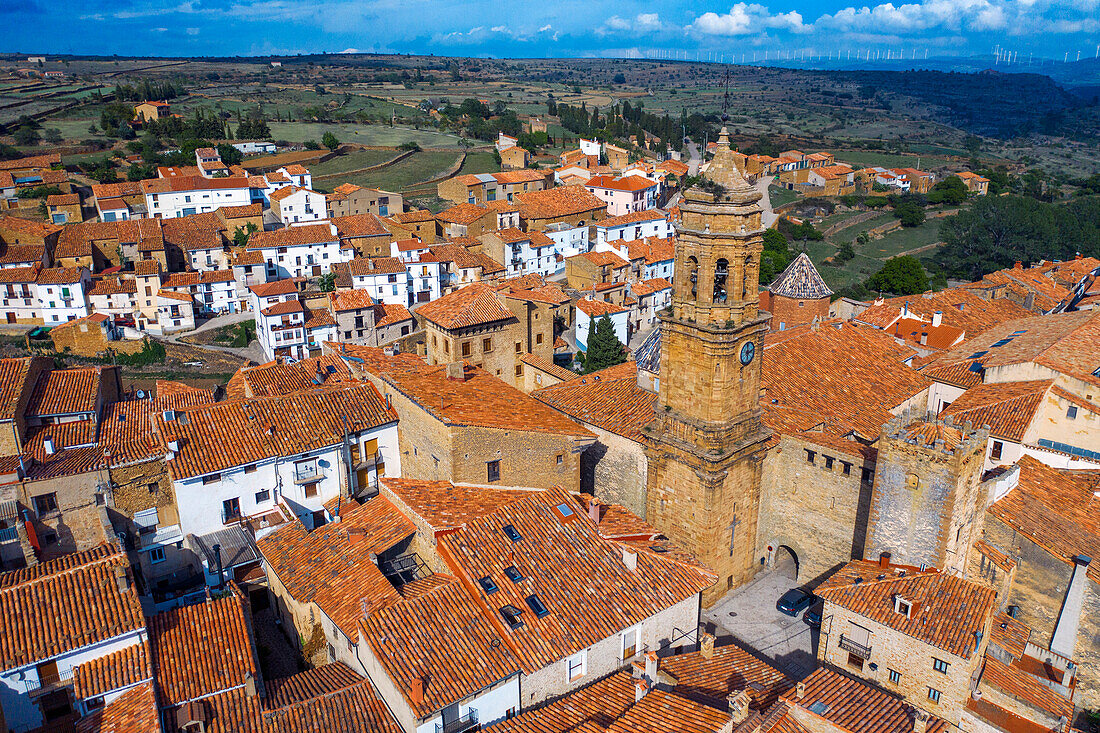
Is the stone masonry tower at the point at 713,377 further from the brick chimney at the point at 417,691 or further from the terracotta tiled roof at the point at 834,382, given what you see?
the brick chimney at the point at 417,691

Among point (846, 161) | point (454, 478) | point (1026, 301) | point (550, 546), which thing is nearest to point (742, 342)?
point (550, 546)

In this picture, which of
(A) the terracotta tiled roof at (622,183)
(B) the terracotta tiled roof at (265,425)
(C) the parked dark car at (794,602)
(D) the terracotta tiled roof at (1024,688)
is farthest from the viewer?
(A) the terracotta tiled roof at (622,183)

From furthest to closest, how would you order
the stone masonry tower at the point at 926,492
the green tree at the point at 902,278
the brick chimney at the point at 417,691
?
the green tree at the point at 902,278 < the stone masonry tower at the point at 926,492 < the brick chimney at the point at 417,691

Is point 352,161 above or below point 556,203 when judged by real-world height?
above

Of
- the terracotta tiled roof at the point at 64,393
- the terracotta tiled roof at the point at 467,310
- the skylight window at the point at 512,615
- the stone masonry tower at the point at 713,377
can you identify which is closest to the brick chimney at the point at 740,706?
the skylight window at the point at 512,615

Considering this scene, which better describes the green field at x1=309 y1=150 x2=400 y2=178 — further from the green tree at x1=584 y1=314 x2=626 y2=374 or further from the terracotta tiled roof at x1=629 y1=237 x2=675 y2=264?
the green tree at x1=584 y1=314 x2=626 y2=374

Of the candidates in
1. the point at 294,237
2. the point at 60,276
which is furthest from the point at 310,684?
the point at 60,276

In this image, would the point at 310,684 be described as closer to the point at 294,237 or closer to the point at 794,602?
the point at 794,602

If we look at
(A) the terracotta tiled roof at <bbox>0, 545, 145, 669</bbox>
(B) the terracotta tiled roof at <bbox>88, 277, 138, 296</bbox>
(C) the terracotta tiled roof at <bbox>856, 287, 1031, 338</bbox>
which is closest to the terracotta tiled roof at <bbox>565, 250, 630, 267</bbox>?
(C) the terracotta tiled roof at <bbox>856, 287, 1031, 338</bbox>

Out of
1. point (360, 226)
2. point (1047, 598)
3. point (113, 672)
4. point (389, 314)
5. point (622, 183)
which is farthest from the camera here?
point (622, 183)
